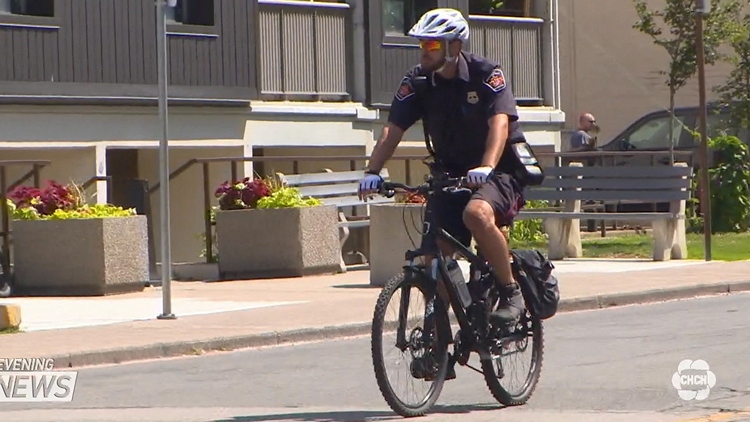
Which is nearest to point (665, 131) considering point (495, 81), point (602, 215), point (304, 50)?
point (304, 50)

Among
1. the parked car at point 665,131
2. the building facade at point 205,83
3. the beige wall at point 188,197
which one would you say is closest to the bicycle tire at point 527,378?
the building facade at point 205,83

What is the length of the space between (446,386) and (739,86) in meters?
21.3

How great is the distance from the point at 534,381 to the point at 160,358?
3482 mm

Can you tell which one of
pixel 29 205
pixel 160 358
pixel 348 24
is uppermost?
pixel 348 24

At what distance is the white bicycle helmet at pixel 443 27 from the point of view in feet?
25.6

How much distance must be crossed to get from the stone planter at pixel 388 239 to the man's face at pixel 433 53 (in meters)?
7.25

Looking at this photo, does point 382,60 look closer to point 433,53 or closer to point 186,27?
point 186,27

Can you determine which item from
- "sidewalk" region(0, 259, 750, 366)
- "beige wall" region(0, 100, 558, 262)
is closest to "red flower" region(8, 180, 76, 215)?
"sidewalk" region(0, 259, 750, 366)

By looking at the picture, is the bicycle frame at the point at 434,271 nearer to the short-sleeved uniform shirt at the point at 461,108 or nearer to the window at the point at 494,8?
the short-sleeved uniform shirt at the point at 461,108

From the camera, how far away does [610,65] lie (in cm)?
3444

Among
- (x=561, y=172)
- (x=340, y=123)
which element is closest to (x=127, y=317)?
(x=561, y=172)

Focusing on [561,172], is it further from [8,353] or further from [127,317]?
[8,353]

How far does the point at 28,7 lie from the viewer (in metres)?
18.0

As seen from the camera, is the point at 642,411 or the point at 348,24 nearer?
the point at 642,411
